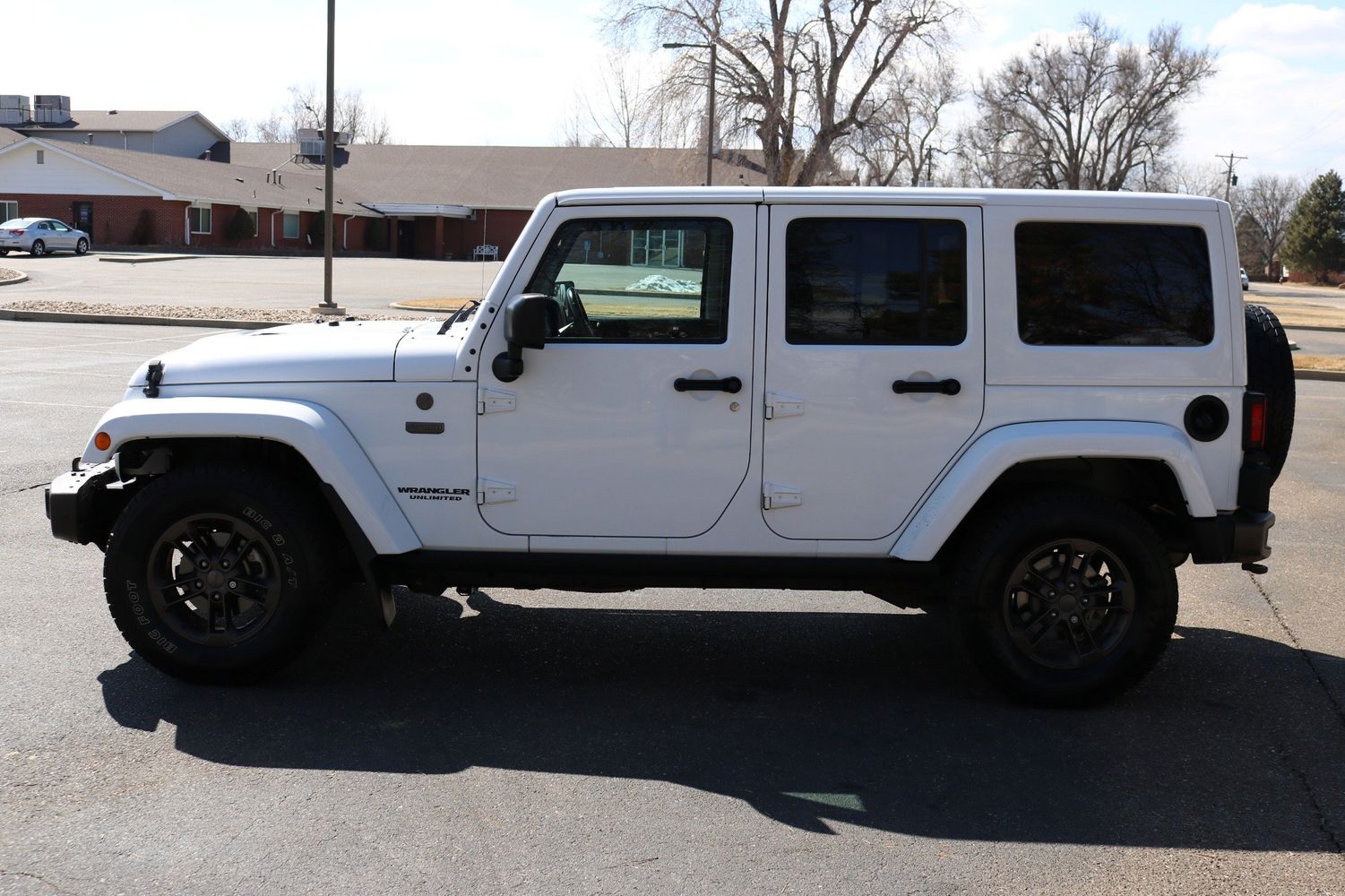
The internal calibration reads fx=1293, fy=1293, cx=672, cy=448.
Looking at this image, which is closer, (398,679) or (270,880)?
(270,880)

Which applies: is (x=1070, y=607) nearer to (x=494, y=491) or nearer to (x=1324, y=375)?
(x=494, y=491)

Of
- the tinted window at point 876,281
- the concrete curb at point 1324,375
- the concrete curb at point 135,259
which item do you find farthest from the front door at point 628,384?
the concrete curb at point 135,259

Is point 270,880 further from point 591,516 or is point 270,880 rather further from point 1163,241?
point 1163,241

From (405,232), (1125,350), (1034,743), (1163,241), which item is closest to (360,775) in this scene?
(1034,743)

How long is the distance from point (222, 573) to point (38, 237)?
168 ft

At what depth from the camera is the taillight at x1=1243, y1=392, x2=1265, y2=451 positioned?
5.05 meters

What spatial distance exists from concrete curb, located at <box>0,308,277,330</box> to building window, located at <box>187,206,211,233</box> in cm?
4131

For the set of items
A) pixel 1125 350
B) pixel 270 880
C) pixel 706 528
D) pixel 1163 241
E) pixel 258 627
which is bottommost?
pixel 270 880

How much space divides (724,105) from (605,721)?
4314 cm

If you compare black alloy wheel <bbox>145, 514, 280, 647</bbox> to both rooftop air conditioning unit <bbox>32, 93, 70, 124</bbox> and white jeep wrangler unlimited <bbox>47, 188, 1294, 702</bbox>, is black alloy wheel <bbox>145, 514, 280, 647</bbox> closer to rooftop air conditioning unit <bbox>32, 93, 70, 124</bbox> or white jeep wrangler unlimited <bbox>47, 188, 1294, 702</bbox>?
white jeep wrangler unlimited <bbox>47, 188, 1294, 702</bbox>

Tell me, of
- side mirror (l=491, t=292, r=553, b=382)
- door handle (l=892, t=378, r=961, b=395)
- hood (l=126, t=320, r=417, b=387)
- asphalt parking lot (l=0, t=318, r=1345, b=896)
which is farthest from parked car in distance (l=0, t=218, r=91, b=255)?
door handle (l=892, t=378, r=961, b=395)

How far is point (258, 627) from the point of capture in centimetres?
505

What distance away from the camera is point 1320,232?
309 ft

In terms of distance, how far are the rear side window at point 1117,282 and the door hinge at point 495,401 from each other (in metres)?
2.02
